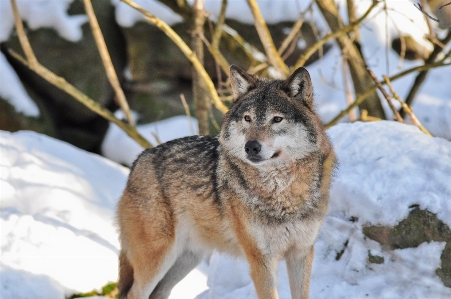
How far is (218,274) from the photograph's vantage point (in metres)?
5.09

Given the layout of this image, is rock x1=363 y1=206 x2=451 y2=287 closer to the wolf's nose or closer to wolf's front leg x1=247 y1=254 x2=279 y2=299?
wolf's front leg x1=247 y1=254 x2=279 y2=299

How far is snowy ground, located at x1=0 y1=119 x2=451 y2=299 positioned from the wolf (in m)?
0.78

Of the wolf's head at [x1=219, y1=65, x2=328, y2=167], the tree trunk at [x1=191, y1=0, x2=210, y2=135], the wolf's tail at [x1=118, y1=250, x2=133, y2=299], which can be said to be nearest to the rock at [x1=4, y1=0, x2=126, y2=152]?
the tree trunk at [x1=191, y1=0, x2=210, y2=135]

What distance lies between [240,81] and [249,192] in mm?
847

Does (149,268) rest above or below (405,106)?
below

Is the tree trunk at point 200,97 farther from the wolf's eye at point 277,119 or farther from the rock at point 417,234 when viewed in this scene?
the wolf's eye at point 277,119

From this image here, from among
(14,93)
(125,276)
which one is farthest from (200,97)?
(14,93)

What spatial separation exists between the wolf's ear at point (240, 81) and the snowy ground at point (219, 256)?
1.41m

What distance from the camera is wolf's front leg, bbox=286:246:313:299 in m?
4.02

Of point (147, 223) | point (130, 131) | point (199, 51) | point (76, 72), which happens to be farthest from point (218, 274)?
point (76, 72)

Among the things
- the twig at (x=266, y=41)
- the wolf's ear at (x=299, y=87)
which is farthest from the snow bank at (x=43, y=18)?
the wolf's ear at (x=299, y=87)

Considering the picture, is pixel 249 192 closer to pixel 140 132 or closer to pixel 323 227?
pixel 323 227

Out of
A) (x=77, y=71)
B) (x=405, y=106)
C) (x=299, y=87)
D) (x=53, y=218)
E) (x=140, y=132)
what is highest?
(x=77, y=71)

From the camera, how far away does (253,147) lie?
3551 millimetres
